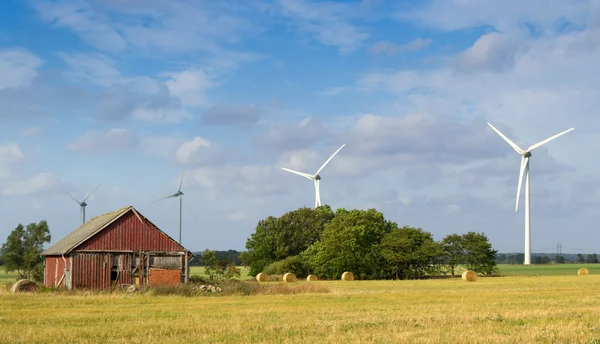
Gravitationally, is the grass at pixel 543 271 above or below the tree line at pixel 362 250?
below

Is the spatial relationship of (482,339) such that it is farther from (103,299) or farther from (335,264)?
(335,264)

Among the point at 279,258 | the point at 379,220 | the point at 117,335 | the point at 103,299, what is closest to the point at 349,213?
the point at 379,220

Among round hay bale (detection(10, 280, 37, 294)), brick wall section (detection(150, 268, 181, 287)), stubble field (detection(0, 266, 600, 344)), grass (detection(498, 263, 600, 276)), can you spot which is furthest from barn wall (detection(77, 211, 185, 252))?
grass (detection(498, 263, 600, 276))

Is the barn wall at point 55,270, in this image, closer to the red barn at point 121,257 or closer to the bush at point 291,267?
the red barn at point 121,257

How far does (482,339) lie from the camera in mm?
20703

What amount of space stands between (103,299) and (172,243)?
13760mm

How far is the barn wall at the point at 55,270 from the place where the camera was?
53.9 metres

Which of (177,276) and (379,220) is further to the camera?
(379,220)

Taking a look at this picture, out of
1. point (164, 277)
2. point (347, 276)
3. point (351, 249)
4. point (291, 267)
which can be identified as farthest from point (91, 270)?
point (291, 267)

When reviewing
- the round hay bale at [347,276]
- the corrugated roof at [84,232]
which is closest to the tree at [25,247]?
the corrugated roof at [84,232]

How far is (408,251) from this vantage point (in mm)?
90625

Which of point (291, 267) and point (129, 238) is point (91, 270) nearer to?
point (129, 238)

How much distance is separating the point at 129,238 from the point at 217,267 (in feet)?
47.8

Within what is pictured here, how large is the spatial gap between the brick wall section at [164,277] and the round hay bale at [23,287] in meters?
8.15
